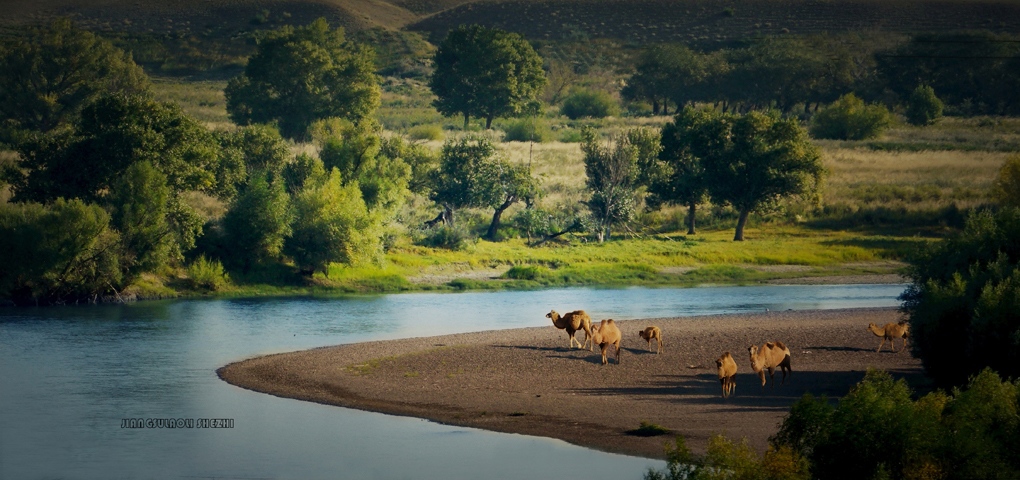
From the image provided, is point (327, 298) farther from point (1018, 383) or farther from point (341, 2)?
point (341, 2)

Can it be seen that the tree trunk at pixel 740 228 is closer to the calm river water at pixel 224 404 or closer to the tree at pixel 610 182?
the tree at pixel 610 182

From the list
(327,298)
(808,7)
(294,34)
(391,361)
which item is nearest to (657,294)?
(327,298)

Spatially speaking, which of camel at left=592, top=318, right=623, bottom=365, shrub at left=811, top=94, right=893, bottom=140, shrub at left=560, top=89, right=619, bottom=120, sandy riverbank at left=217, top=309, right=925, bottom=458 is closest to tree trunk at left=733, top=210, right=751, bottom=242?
sandy riverbank at left=217, top=309, right=925, bottom=458

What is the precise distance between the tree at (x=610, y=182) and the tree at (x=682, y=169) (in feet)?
5.35

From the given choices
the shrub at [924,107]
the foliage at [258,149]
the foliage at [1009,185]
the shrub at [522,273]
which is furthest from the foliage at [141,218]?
the shrub at [924,107]

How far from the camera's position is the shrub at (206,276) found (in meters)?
54.2

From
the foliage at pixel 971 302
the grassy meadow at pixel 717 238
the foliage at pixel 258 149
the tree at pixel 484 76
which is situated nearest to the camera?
the foliage at pixel 971 302

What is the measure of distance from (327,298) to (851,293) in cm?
2355

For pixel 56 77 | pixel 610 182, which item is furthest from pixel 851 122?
pixel 56 77

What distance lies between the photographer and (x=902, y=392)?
18562 millimetres

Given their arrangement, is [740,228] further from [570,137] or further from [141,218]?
[570,137]

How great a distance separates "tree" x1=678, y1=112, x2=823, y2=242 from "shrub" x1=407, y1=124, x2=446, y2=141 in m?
36.7

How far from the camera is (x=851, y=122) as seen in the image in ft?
359

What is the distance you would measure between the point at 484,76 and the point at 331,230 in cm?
6427
